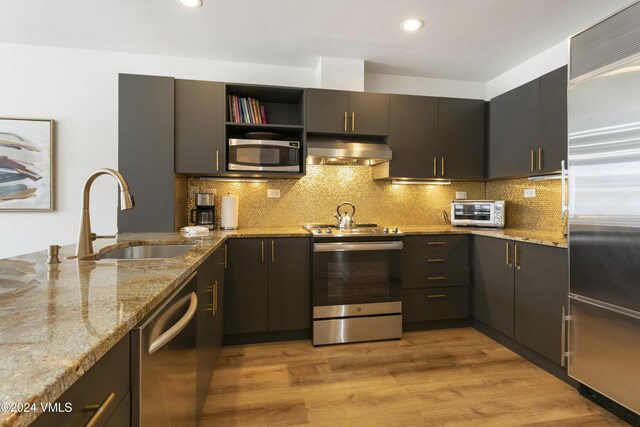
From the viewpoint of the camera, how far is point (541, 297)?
87.4 inches

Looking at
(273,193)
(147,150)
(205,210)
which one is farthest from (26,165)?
(273,193)

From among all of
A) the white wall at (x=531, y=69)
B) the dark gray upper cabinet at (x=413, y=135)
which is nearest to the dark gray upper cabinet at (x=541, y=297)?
the dark gray upper cabinet at (x=413, y=135)

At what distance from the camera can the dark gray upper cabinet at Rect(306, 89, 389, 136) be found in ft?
9.39

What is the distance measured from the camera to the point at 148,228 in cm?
259

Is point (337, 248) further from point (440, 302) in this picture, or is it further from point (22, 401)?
point (22, 401)

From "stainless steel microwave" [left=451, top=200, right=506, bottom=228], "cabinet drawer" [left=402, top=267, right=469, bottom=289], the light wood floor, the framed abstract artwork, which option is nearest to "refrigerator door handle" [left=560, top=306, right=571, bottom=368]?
the light wood floor

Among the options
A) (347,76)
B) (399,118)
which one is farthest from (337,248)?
(347,76)

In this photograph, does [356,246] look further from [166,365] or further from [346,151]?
[166,365]

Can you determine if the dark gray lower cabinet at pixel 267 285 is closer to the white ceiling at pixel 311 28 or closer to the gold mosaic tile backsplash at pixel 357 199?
the gold mosaic tile backsplash at pixel 357 199

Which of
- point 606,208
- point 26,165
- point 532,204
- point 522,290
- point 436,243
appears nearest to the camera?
point 606,208

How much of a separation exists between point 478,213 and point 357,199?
118 centimetres

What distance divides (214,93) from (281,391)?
2335 mm

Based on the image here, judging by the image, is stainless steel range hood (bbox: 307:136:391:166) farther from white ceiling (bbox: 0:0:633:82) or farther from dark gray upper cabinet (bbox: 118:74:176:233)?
dark gray upper cabinet (bbox: 118:74:176:233)

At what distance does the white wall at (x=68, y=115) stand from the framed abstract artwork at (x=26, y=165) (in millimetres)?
60
